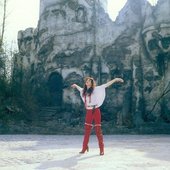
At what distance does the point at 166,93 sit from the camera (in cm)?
1759

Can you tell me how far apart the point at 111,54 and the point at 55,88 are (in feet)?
14.4

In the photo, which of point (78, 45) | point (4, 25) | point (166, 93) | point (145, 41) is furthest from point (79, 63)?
point (4, 25)

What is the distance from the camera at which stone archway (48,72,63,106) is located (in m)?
21.4

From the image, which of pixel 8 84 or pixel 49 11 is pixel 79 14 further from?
pixel 8 84

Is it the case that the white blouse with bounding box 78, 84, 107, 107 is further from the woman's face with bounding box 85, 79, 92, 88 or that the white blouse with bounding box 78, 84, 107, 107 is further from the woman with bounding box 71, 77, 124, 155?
the woman's face with bounding box 85, 79, 92, 88

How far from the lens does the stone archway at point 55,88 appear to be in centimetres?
2138

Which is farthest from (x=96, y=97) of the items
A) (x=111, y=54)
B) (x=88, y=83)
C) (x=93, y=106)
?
(x=111, y=54)

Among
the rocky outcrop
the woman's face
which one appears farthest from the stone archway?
the woman's face

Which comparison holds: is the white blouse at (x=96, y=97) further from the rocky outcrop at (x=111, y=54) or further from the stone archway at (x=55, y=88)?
the stone archway at (x=55, y=88)

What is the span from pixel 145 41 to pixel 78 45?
4.23 metres

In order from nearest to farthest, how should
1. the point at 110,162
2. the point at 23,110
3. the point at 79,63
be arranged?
the point at 110,162, the point at 23,110, the point at 79,63

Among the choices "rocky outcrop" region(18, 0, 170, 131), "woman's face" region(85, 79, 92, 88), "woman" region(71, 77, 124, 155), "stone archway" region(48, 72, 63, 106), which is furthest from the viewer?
"stone archway" region(48, 72, 63, 106)

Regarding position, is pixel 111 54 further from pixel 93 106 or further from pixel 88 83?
pixel 93 106

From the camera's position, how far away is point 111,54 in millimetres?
19938
